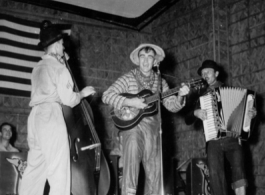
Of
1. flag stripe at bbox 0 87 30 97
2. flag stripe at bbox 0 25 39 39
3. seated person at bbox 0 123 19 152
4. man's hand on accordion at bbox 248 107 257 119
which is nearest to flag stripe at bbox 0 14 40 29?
flag stripe at bbox 0 25 39 39

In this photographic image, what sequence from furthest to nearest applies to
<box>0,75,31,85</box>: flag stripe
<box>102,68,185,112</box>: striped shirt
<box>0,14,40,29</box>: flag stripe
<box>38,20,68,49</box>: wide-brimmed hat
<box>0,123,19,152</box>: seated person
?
<box>0,14,40,29</box>: flag stripe → <box>0,75,31,85</box>: flag stripe → <box>0,123,19,152</box>: seated person → <box>102,68,185,112</box>: striped shirt → <box>38,20,68,49</box>: wide-brimmed hat

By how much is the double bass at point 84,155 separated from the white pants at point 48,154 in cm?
32

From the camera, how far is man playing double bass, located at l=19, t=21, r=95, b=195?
12.1ft

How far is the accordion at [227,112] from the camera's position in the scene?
15.7 feet

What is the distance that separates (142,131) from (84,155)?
0.68 m

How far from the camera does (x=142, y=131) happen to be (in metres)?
4.27

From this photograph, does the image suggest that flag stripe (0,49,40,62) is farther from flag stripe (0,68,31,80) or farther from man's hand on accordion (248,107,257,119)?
man's hand on accordion (248,107,257,119)

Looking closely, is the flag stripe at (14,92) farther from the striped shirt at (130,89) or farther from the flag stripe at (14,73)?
the striped shirt at (130,89)

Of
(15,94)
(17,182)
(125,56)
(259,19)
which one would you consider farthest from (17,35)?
(259,19)

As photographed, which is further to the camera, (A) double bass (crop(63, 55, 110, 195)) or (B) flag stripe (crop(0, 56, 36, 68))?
(B) flag stripe (crop(0, 56, 36, 68))

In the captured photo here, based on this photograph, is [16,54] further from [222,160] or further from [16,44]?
[222,160]

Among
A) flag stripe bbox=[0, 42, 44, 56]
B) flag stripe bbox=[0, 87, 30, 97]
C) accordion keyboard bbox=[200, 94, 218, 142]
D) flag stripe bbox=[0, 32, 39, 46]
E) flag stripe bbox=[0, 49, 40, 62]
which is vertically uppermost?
flag stripe bbox=[0, 32, 39, 46]

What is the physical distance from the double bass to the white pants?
322 millimetres

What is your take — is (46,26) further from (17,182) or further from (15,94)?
(15,94)
